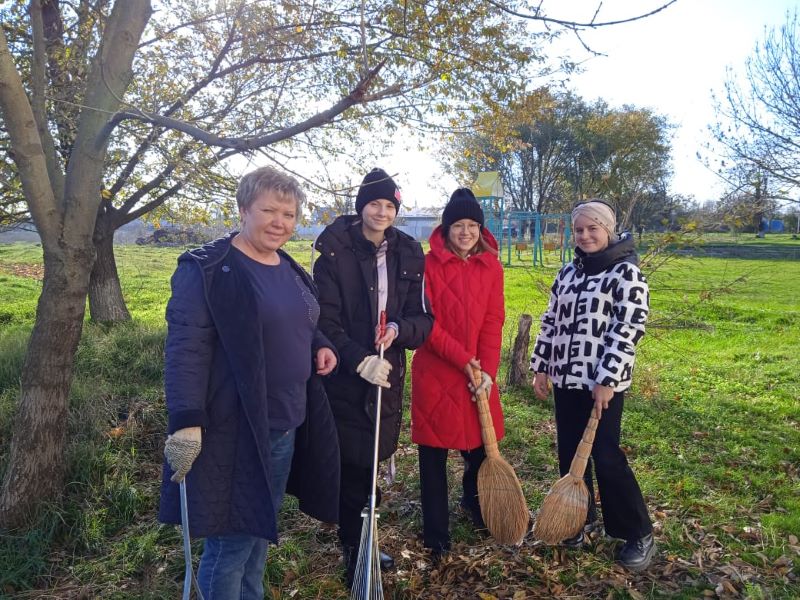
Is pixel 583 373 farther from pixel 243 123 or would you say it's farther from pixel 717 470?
pixel 243 123

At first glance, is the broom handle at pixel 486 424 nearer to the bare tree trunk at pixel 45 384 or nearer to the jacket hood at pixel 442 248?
the jacket hood at pixel 442 248

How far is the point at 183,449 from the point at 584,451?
83.1 inches

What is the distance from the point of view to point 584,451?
307cm

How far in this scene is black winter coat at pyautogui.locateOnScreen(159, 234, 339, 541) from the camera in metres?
1.99

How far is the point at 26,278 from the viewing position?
15.5 m

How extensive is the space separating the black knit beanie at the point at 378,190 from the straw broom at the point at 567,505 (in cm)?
166

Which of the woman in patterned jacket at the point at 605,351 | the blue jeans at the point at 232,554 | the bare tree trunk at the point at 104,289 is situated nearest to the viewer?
the blue jeans at the point at 232,554

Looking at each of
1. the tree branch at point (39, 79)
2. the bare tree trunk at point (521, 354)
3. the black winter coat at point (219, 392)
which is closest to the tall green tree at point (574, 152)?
the bare tree trunk at point (521, 354)

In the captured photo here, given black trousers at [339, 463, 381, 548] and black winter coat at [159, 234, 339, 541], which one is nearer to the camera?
black winter coat at [159, 234, 339, 541]

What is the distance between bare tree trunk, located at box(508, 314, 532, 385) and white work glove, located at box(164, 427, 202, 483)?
4696 mm

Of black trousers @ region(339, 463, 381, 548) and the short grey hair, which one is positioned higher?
the short grey hair

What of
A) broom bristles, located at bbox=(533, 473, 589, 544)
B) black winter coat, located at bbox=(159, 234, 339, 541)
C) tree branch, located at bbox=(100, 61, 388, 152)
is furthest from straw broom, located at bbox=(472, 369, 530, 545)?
tree branch, located at bbox=(100, 61, 388, 152)

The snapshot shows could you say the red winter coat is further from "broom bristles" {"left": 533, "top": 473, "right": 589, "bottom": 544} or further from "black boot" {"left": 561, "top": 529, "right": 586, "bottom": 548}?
"black boot" {"left": 561, "top": 529, "right": 586, "bottom": 548}

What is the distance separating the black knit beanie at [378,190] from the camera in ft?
9.59
